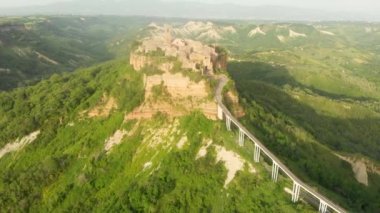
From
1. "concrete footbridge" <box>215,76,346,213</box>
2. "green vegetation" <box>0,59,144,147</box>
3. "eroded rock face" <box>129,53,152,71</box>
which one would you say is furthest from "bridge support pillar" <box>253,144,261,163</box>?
"eroded rock face" <box>129,53,152,71</box>

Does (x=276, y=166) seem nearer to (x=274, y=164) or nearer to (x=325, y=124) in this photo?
(x=274, y=164)

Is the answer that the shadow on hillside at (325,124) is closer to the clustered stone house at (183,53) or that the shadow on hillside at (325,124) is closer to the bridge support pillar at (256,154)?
the clustered stone house at (183,53)

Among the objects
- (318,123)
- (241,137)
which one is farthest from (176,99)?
(318,123)

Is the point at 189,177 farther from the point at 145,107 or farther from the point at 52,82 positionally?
the point at 52,82

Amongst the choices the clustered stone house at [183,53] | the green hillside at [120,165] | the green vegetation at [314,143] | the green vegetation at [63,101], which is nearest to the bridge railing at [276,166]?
the green hillside at [120,165]

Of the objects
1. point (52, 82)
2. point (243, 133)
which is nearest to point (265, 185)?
point (243, 133)
